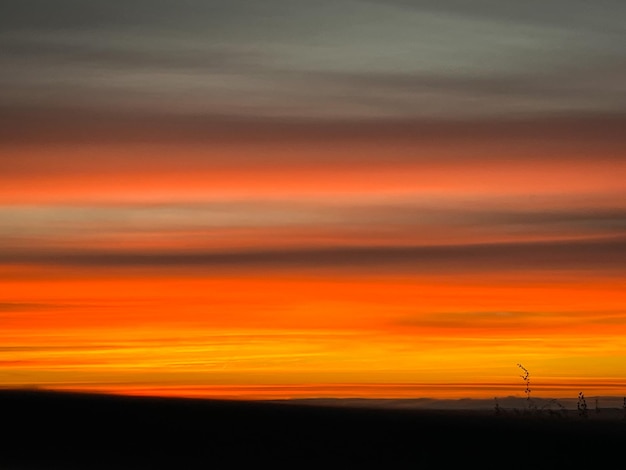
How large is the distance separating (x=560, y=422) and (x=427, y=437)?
13.2 feet

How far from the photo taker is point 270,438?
2066 cm

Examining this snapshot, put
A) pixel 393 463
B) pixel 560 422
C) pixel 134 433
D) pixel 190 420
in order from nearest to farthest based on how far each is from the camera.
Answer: pixel 393 463 → pixel 134 433 → pixel 190 420 → pixel 560 422

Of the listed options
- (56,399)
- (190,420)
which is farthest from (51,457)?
(56,399)

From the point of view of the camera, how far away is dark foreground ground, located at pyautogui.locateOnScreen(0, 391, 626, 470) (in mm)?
18844

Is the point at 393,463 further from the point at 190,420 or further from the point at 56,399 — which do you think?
the point at 56,399

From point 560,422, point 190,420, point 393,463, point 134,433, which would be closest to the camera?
point 393,463

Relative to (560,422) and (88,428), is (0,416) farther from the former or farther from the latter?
(560,422)

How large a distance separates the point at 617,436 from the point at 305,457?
4.99 m

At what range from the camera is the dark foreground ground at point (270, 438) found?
1884 cm

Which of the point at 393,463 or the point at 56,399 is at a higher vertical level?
the point at 56,399

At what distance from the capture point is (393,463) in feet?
61.7

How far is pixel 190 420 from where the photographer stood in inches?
868

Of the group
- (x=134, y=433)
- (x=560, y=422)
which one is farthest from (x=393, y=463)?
(x=560, y=422)

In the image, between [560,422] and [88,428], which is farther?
[560,422]
